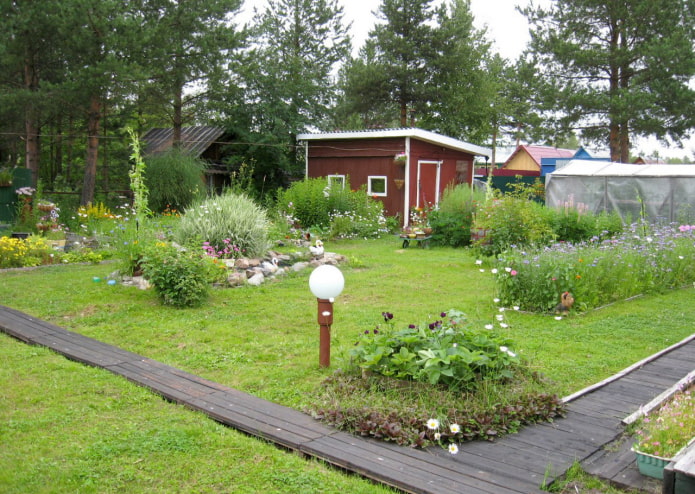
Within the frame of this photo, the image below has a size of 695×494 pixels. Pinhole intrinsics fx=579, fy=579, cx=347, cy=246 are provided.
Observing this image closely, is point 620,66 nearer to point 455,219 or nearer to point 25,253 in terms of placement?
point 455,219

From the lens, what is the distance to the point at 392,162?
16766mm

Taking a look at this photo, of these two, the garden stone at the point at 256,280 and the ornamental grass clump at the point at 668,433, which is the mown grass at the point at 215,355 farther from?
the ornamental grass clump at the point at 668,433

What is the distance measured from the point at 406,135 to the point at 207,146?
7.00 meters

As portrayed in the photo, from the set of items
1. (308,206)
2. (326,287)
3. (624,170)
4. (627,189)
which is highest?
(624,170)

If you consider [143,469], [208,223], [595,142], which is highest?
[595,142]

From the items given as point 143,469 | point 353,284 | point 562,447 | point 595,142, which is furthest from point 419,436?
point 595,142

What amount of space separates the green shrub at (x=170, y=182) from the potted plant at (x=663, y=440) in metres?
13.9

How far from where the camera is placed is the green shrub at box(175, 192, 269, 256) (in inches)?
352

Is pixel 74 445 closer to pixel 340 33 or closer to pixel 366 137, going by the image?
pixel 366 137

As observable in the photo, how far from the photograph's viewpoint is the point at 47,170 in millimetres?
20953

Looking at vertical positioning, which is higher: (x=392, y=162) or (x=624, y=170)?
(x=392, y=162)

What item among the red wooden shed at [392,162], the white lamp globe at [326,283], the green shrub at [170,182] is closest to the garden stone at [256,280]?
the white lamp globe at [326,283]

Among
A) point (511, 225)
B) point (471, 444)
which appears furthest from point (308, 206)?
point (471, 444)

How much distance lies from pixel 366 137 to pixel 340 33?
13.6m
